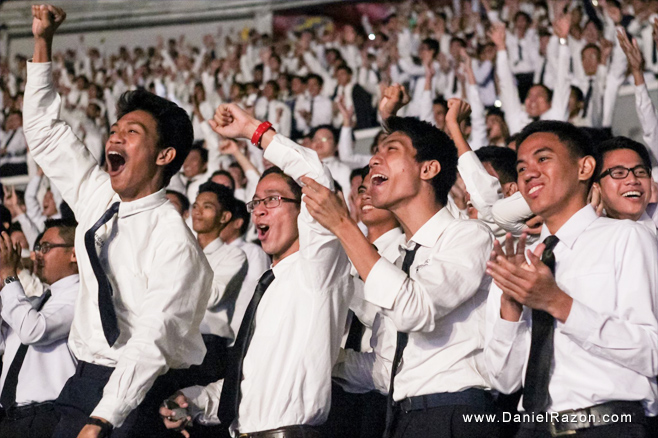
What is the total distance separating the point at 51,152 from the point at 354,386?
143cm

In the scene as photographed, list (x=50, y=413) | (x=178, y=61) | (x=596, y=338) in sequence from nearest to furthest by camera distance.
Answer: (x=596, y=338), (x=50, y=413), (x=178, y=61)

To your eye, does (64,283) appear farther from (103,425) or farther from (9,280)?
(103,425)

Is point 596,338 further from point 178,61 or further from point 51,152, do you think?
point 178,61

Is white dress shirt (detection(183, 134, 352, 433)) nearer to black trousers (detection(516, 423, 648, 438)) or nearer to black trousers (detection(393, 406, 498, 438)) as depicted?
black trousers (detection(393, 406, 498, 438))

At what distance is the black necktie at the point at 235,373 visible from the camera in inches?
110

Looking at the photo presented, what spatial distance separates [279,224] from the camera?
309 centimetres

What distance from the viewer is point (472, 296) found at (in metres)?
2.65

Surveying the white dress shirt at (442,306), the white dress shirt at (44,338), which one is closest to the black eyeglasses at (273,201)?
the white dress shirt at (442,306)

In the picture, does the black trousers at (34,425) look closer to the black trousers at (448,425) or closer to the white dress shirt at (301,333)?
the white dress shirt at (301,333)

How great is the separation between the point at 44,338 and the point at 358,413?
1.32m

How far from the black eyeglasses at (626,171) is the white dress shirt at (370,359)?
933 millimetres

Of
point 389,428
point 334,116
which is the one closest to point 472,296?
point 389,428

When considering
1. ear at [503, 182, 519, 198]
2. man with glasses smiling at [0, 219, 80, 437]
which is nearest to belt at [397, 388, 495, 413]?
ear at [503, 182, 519, 198]

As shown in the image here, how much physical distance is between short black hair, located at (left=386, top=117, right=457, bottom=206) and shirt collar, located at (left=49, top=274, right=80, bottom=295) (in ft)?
5.35
